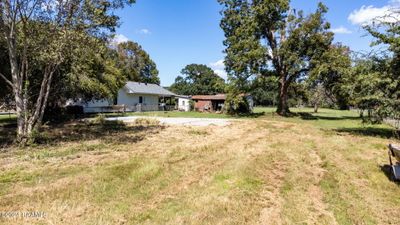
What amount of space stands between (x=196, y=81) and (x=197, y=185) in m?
77.5

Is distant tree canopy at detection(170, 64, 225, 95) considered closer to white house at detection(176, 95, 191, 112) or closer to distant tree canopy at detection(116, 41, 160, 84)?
distant tree canopy at detection(116, 41, 160, 84)

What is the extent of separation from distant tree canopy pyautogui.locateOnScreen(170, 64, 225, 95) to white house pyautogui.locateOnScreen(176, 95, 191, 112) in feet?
A: 102

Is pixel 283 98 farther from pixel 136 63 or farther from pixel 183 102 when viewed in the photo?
pixel 136 63

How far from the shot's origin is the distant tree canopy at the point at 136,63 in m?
50.6

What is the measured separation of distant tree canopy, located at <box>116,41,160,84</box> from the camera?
5056 centimetres

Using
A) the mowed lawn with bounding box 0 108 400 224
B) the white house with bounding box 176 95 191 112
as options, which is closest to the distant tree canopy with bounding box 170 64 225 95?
the white house with bounding box 176 95 191 112

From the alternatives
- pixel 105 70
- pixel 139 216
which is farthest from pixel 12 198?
pixel 105 70

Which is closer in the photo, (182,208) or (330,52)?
(182,208)

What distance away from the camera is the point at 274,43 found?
27922mm

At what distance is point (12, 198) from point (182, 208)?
2723mm

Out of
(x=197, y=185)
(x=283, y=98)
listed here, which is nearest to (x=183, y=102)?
(x=283, y=98)

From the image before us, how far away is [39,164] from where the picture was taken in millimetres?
7207

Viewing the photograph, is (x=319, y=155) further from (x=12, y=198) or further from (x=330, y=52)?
(x=330, y=52)

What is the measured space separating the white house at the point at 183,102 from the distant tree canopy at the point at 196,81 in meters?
31.2
